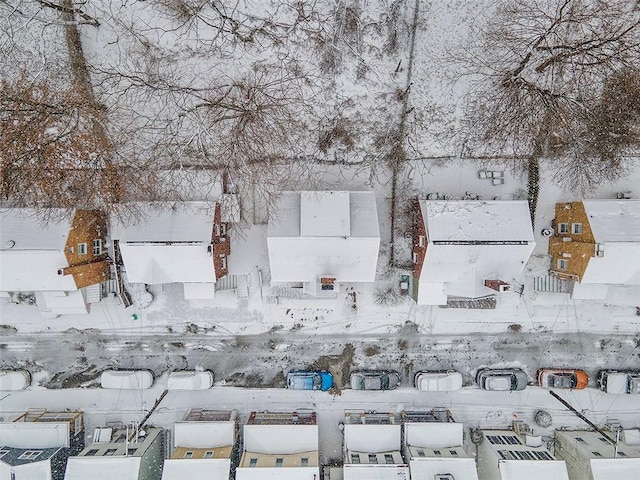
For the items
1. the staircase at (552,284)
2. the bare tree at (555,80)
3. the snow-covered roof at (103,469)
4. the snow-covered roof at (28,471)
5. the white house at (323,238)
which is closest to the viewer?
the white house at (323,238)

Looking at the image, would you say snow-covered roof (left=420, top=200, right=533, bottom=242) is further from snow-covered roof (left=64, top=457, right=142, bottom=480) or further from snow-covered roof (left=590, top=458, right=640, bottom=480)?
snow-covered roof (left=64, top=457, right=142, bottom=480)

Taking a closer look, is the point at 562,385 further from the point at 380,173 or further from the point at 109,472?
the point at 109,472

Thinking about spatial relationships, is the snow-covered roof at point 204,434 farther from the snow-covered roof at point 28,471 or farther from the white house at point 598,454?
the white house at point 598,454

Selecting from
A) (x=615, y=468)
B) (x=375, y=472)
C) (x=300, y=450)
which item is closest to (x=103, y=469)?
(x=300, y=450)

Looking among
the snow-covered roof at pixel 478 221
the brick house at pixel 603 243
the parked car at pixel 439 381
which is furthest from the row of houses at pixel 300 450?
the snow-covered roof at pixel 478 221

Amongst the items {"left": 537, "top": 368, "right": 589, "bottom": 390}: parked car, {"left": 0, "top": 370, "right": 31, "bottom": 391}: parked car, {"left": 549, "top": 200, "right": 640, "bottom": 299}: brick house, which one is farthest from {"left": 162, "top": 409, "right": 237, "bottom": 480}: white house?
{"left": 549, "top": 200, "right": 640, "bottom": 299}: brick house

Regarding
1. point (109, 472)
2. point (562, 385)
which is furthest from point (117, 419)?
point (562, 385)
